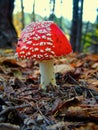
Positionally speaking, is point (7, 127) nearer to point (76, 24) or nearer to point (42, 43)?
point (42, 43)

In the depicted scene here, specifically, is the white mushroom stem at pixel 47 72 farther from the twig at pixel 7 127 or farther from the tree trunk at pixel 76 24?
the tree trunk at pixel 76 24

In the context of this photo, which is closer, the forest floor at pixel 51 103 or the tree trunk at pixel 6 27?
the forest floor at pixel 51 103

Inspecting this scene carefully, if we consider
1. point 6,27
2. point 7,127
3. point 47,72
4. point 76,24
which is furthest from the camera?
point 76,24

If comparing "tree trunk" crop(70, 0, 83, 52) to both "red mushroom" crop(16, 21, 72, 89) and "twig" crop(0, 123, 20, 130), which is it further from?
"twig" crop(0, 123, 20, 130)

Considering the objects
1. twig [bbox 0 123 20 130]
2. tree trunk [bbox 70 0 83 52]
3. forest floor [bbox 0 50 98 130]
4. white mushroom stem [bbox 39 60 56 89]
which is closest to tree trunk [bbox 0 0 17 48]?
tree trunk [bbox 70 0 83 52]

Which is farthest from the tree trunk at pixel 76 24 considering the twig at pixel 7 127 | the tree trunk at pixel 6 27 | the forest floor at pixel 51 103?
the twig at pixel 7 127

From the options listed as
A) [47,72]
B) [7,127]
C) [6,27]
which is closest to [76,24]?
[6,27]
